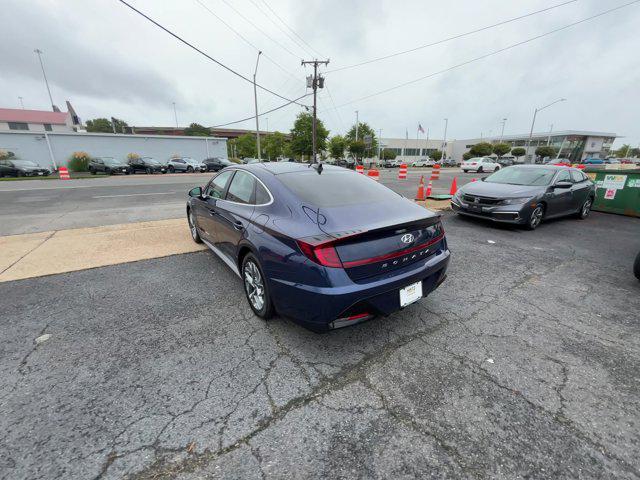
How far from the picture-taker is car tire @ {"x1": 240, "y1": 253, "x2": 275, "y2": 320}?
2.83 meters

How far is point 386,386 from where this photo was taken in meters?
2.27

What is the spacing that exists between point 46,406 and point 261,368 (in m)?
1.43

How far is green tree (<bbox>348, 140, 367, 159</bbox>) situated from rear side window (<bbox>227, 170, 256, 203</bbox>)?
49.0 meters

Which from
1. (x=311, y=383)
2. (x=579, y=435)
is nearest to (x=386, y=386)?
(x=311, y=383)

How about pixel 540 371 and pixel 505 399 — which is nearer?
pixel 505 399

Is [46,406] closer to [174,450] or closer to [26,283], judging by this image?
[174,450]

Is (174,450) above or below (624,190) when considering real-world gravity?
below

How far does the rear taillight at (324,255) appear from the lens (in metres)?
2.27

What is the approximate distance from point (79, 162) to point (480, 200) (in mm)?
35715

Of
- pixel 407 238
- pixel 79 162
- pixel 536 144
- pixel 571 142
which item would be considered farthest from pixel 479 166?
pixel 571 142

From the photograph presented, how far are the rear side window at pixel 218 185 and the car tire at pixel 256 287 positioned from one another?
4.23ft

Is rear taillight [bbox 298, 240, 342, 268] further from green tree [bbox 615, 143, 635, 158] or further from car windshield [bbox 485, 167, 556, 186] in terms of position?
green tree [bbox 615, 143, 635, 158]

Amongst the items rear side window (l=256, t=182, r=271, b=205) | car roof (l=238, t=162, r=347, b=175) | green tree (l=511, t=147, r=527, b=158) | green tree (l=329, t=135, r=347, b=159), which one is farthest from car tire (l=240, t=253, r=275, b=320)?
green tree (l=511, t=147, r=527, b=158)

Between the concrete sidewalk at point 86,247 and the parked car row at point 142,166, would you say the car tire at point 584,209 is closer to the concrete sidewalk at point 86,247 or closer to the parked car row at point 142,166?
the concrete sidewalk at point 86,247
